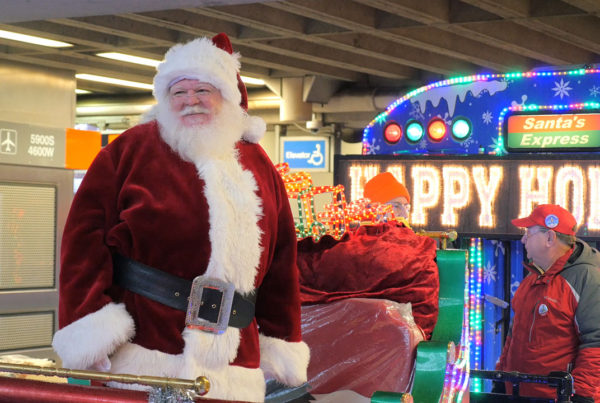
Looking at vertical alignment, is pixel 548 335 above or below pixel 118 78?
below

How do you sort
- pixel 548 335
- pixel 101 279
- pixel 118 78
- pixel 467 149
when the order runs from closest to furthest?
pixel 101 279 < pixel 548 335 < pixel 467 149 < pixel 118 78

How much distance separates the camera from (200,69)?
2506 millimetres

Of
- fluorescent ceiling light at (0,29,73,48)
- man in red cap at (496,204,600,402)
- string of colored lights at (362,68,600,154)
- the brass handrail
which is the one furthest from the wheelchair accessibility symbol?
the brass handrail

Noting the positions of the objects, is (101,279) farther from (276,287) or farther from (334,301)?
(334,301)

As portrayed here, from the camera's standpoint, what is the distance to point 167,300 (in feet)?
7.61

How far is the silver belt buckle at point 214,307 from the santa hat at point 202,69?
1.77 feet

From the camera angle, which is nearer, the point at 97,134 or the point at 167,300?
the point at 167,300

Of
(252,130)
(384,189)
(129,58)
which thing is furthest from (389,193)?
(129,58)

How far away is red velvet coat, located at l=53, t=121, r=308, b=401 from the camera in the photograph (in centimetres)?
228

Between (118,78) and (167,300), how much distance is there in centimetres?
934

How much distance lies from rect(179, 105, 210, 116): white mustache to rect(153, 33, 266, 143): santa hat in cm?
8

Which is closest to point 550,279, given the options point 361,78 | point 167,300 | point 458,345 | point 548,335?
point 548,335

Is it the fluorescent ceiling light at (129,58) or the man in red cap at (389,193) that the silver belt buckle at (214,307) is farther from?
the fluorescent ceiling light at (129,58)

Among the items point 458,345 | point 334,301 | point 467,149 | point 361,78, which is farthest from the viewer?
point 361,78
